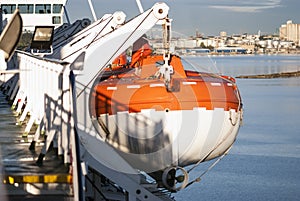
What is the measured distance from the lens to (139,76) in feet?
47.1

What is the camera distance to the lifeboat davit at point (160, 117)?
1307cm

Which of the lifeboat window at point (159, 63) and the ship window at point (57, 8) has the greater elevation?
the ship window at point (57, 8)

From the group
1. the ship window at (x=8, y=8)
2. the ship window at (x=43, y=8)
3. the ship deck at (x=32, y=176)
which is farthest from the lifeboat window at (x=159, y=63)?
the ship window at (x=8, y=8)

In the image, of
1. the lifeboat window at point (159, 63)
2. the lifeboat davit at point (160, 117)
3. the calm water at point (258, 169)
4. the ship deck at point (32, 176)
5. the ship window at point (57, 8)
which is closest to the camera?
the ship deck at point (32, 176)

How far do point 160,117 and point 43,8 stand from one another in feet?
43.0

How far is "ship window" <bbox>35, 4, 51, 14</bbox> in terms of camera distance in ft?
82.3

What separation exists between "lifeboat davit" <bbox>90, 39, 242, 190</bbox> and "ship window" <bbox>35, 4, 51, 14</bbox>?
38.9 feet

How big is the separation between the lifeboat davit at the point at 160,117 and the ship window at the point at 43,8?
11858 millimetres

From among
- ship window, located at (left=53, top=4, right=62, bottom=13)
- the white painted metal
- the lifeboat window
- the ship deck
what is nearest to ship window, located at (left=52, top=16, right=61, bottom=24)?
ship window, located at (left=53, top=4, right=62, bottom=13)

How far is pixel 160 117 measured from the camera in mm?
13070

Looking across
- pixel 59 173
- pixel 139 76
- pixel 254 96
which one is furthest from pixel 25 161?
pixel 254 96

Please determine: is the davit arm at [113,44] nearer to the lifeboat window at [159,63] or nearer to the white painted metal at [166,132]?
the white painted metal at [166,132]

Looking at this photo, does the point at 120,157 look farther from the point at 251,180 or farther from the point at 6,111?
the point at 251,180

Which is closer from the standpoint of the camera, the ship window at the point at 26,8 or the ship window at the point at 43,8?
the ship window at the point at 26,8
